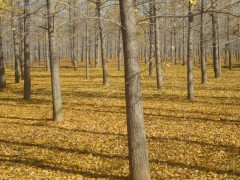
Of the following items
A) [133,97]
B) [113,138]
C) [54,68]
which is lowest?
[113,138]

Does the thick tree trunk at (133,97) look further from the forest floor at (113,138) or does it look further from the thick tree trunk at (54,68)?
the thick tree trunk at (54,68)

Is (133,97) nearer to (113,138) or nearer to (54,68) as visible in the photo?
(113,138)

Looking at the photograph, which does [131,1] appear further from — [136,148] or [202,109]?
[202,109]

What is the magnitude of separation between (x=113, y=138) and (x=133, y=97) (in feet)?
13.5

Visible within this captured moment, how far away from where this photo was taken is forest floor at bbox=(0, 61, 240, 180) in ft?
21.4

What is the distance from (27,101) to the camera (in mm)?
15070

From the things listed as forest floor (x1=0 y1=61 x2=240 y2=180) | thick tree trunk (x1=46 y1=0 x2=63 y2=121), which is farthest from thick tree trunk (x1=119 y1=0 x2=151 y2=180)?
thick tree trunk (x1=46 y1=0 x2=63 y2=121)

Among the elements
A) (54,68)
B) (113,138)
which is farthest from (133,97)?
(54,68)

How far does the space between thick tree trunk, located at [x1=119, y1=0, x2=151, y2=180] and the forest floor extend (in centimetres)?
40

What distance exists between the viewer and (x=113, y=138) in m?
8.84

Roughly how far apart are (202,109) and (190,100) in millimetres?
1864

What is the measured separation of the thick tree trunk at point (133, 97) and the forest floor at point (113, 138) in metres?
0.40

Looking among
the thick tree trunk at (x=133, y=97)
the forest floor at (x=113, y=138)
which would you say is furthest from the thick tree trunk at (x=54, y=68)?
the thick tree trunk at (x=133, y=97)

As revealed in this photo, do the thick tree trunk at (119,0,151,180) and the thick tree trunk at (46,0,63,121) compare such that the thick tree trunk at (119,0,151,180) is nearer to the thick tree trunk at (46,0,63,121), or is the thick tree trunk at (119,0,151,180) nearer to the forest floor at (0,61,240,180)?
the forest floor at (0,61,240,180)
